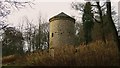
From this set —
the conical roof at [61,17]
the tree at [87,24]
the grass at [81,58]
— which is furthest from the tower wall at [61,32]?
the grass at [81,58]

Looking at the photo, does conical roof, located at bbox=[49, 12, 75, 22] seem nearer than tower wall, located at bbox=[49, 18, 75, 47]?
No

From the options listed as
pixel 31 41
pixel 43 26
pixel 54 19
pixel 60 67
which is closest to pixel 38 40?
pixel 31 41

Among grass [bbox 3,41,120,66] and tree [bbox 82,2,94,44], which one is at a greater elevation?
tree [bbox 82,2,94,44]

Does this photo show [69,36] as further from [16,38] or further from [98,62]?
[16,38]

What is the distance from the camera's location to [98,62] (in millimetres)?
12734

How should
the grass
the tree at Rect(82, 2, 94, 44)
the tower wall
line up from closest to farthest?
1. the grass
2. the tower wall
3. the tree at Rect(82, 2, 94, 44)

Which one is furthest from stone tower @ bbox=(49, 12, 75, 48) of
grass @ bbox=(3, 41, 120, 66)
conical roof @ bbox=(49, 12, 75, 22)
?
grass @ bbox=(3, 41, 120, 66)

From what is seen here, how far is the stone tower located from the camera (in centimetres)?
2733

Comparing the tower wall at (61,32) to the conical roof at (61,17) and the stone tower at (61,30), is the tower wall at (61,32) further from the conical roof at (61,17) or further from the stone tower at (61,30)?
the conical roof at (61,17)

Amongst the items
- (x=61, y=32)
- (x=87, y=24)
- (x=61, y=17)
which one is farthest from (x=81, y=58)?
(x=87, y=24)

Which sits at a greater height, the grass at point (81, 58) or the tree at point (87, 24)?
the tree at point (87, 24)

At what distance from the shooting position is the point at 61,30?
27.5 m

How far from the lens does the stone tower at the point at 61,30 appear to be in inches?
1076

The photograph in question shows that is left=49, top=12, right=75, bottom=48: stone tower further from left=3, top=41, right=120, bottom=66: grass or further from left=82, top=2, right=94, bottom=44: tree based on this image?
left=3, top=41, right=120, bottom=66: grass
